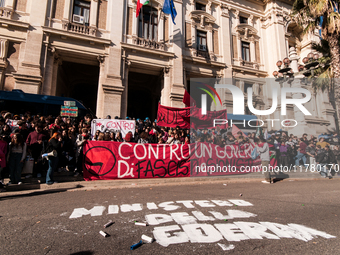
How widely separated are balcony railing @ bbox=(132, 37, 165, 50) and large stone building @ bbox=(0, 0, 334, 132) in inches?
3.5

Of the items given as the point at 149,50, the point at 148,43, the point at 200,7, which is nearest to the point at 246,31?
the point at 200,7

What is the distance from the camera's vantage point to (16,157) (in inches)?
231

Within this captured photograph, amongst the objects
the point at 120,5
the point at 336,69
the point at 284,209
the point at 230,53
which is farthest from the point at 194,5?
the point at 284,209

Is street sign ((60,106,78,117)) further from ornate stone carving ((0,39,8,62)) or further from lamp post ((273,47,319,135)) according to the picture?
lamp post ((273,47,319,135))

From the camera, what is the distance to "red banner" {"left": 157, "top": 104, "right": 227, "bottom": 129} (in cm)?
1155

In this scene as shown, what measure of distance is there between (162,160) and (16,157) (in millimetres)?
4948

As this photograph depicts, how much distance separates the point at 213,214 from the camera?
364 cm

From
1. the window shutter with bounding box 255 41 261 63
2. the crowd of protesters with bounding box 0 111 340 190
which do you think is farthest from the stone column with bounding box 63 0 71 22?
the window shutter with bounding box 255 41 261 63

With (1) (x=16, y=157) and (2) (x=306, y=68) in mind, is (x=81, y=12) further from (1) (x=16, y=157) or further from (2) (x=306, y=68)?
(2) (x=306, y=68)

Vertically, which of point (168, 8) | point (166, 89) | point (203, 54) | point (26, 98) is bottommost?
point (26, 98)

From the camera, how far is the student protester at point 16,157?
584cm

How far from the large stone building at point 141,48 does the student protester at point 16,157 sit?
8540 mm

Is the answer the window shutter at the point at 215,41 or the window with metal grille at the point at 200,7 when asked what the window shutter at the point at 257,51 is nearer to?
the window shutter at the point at 215,41

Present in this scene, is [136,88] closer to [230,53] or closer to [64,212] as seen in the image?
[230,53]
